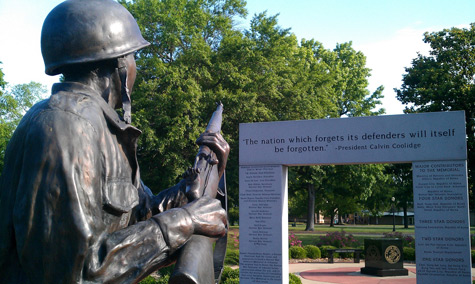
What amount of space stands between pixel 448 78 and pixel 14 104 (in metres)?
26.2

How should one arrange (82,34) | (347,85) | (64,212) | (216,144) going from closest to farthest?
(64,212) → (82,34) → (216,144) → (347,85)

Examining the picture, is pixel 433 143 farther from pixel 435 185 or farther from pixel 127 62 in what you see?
pixel 127 62

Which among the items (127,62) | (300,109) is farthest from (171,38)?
(127,62)

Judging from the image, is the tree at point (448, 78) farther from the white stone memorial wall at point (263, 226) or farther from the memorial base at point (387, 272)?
the white stone memorial wall at point (263, 226)

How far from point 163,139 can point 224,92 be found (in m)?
3.90

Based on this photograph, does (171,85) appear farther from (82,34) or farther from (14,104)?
(82,34)

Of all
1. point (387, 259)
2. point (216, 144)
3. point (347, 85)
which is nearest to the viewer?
point (216, 144)

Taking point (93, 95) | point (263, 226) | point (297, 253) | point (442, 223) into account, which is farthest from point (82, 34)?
point (297, 253)

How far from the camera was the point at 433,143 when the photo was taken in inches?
378

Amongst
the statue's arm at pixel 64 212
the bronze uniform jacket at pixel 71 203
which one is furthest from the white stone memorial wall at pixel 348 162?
the statue's arm at pixel 64 212

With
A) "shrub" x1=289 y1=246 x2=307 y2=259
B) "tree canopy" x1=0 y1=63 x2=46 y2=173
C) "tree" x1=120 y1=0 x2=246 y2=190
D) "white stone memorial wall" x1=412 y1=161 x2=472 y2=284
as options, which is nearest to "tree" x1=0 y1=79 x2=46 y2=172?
"tree canopy" x1=0 y1=63 x2=46 y2=173

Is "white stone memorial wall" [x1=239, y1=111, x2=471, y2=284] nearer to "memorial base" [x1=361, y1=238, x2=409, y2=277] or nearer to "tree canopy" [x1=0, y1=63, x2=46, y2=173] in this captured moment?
"memorial base" [x1=361, y1=238, x2=409, y2=277]

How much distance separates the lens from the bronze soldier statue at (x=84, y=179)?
136 cm

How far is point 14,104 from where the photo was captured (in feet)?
92.7
